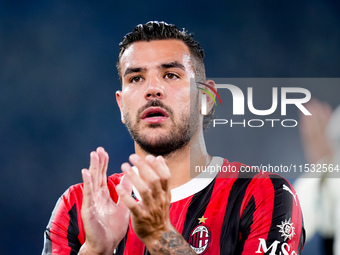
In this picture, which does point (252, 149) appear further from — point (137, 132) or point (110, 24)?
point (110, 24)

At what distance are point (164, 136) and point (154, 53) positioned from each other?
0.41 meters

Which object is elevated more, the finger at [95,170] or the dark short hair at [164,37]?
the dark short hair at [164,37]

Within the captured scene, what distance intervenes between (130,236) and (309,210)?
5.98 ft

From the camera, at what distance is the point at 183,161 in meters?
1.91

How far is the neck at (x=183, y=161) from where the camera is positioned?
190cm

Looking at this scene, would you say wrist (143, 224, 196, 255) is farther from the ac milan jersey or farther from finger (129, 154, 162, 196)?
the ac milan jersey

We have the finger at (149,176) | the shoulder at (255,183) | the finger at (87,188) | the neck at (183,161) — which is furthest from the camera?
the neck at (183,161)

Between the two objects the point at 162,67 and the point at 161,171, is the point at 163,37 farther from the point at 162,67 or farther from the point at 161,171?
the point at 161,171

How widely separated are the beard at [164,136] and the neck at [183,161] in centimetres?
3

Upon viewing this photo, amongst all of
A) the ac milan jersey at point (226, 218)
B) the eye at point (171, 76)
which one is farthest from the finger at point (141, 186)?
the eye at point (171, 76)

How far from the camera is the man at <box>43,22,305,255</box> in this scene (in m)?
1.58

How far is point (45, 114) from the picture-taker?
3.32 meters

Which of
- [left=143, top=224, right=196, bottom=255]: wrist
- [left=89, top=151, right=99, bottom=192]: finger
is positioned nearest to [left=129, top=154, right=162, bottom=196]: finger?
[left=143, top=224, right=196, bottom=255]: wrist

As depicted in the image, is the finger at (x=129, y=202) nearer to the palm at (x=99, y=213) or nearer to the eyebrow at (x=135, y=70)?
the palm at (x=99, y=213)
